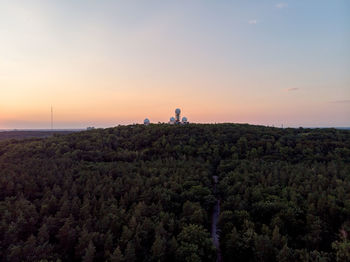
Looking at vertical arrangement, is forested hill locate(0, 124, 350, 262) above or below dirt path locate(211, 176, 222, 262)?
above

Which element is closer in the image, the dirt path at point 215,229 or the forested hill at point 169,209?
the forested hill at point 169,209

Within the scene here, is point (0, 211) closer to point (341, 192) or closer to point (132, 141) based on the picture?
point (132, 141)

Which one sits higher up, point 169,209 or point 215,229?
point 169,209

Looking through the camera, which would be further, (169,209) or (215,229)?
(215,229)

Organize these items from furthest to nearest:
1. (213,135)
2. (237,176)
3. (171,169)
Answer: (213,135)
(171,169)
(237,176)

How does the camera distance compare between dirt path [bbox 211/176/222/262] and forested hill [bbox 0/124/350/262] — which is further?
dirt path [bbox 211/176/222/262]

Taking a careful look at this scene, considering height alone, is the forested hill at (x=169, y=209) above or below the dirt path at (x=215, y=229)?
above

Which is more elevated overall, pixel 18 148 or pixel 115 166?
pixel 18 148

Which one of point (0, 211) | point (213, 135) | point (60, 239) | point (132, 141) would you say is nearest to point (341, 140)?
point (213, 135)
